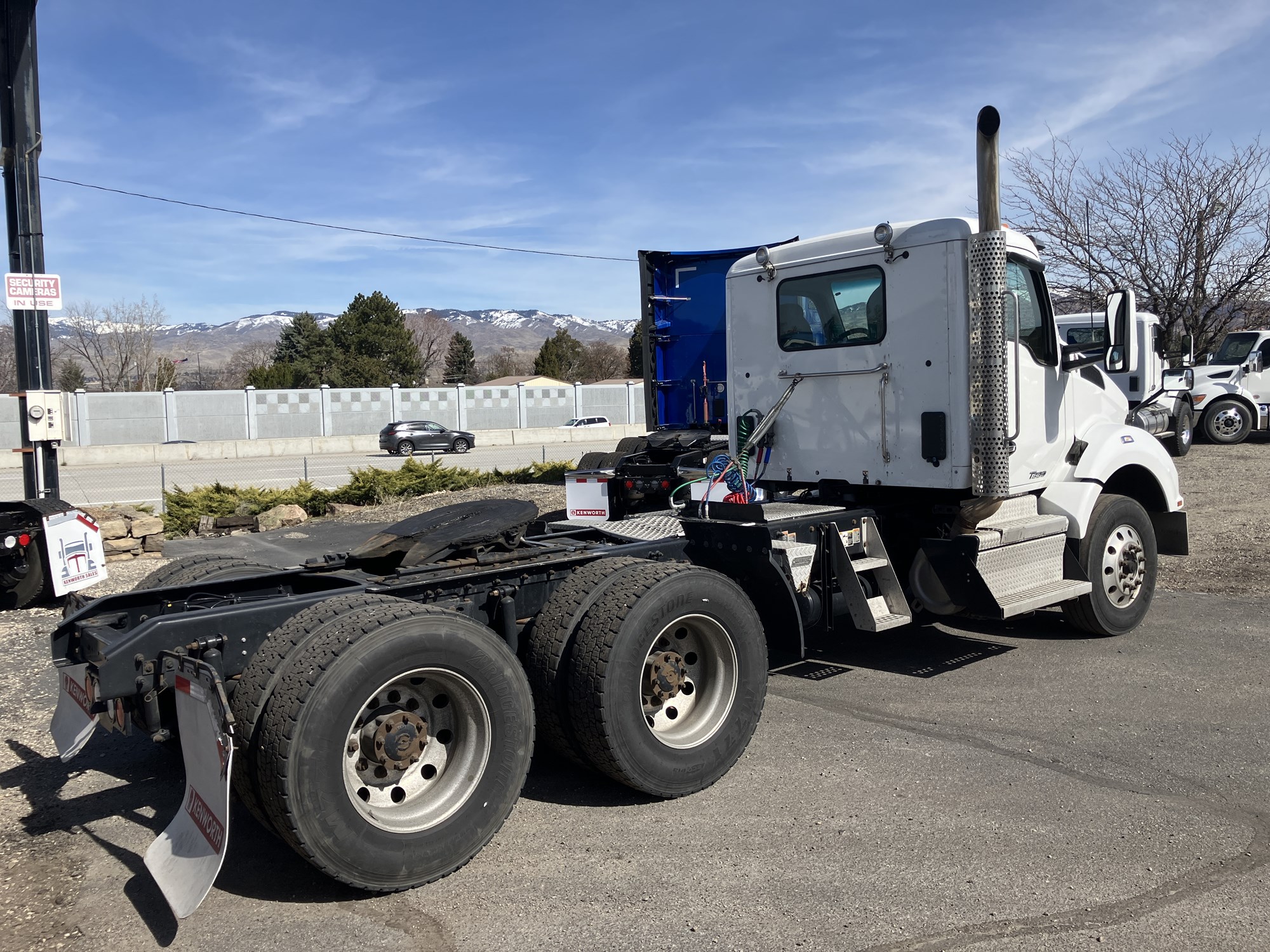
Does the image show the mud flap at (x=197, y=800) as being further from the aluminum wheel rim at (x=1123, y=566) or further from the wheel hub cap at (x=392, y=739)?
the aluminum wheel rim at (x=1123, y=566)

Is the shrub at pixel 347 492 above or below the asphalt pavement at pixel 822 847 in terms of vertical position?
above

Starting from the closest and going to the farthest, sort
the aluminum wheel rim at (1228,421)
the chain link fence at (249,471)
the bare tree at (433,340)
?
the aluminum wheel rim at (1228,421) < the chain link fence at (249,471) < the bare tree at (433,340)

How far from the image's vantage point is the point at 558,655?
4.38m

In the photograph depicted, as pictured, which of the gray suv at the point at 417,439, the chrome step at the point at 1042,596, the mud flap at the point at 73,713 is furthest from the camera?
the gray suv at the point at 417,439

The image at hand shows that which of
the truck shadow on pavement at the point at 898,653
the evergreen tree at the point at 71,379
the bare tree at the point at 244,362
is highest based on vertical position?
the bare tree at the point at 244,362

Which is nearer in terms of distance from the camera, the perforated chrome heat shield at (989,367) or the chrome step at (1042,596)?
the perforated chrome heat shield at (989,367)

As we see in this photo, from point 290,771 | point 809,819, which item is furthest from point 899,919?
point 290,771

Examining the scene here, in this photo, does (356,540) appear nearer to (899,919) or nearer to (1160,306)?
(899,919)

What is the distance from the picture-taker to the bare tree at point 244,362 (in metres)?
129

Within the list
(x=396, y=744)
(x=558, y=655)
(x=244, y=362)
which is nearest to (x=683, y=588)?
(x=558, y=655)

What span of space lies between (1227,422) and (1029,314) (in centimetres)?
1611

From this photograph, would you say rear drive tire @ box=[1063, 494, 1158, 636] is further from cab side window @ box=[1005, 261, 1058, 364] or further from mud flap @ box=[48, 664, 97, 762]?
mud flap @ box=[48, 664, 97, 762]

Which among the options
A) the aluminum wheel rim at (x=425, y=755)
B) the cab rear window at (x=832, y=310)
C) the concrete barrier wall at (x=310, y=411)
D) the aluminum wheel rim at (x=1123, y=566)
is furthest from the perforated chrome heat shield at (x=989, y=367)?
the concrete barrier wall at (x=310, y=411)

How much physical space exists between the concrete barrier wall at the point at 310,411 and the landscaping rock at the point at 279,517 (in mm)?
26568
